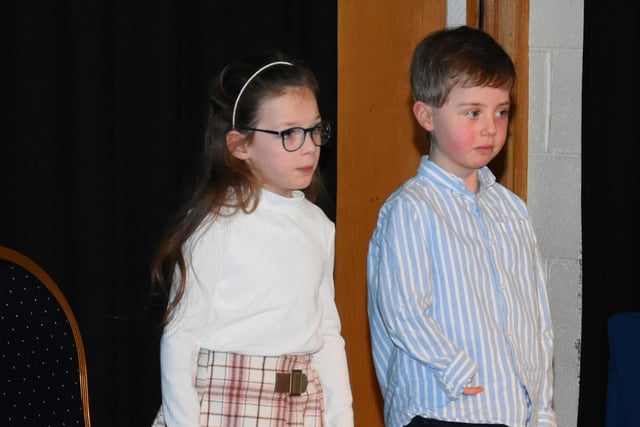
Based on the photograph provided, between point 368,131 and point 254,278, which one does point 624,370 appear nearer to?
point 368,131

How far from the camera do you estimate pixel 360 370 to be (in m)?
3.47

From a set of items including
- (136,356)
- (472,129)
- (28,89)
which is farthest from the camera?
(136,356)

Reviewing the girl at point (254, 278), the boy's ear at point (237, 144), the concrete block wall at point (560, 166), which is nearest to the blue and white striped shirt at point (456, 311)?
the girl at point (254, 278)

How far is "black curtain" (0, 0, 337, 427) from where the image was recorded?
2945mm

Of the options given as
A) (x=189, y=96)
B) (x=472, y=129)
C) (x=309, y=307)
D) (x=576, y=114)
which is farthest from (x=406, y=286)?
(x=576, y=114)

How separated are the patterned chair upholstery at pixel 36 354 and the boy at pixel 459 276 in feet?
2.16

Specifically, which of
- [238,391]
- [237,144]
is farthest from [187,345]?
[237,144]

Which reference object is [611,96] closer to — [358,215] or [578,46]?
[578,46]

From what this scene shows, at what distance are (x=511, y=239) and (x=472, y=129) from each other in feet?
0.85

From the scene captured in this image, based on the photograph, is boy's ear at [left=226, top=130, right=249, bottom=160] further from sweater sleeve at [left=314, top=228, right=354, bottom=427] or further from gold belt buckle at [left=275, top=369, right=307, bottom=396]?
gold belt buckle at [left=275, top=369, right=307, bottom=396]

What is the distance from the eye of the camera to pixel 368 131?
342cm

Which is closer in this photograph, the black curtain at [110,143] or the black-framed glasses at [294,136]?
the black-framed glasses at [294,136]

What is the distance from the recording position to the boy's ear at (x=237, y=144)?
2256 millimetres

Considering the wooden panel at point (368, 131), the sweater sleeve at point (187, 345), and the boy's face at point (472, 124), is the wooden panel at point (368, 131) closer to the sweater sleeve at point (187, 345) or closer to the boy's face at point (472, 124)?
the boy's face at point (472, 124)
